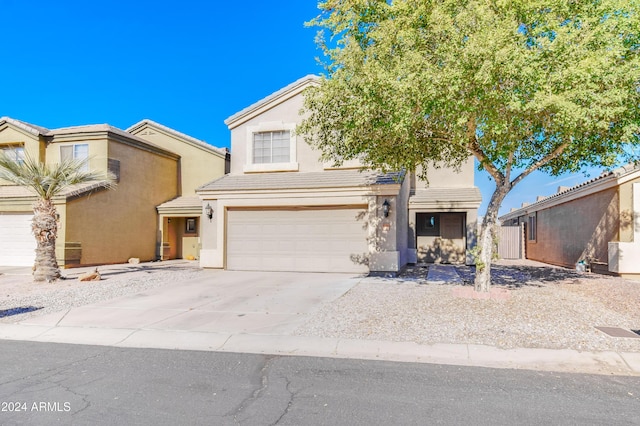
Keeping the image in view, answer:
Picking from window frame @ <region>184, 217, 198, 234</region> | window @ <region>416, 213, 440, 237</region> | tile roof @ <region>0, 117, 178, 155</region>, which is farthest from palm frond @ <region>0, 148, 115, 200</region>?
window @ <region>416, 213, 440, 237</region>

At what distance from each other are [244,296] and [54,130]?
51.1 feet

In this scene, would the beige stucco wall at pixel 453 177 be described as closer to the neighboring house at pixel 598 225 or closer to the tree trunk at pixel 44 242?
the neighboring house at pixel 598 225

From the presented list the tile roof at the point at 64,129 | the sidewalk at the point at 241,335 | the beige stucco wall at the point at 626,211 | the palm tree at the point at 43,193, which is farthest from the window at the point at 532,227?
the palm tree at the point at 43,193

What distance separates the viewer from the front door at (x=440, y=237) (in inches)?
712

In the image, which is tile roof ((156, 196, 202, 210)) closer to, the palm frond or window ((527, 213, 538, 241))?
the palm frond

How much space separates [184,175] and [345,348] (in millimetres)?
18454

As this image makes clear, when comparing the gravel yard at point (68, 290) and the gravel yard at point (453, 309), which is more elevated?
the gravel yard at point (453, 309)

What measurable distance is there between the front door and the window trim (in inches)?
274

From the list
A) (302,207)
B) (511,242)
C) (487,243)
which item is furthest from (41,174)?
(511,242)

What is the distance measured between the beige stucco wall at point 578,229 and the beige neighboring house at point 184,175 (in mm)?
16823

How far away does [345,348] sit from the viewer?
574cm

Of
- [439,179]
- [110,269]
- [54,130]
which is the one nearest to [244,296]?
[110,269]

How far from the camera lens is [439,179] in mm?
18359

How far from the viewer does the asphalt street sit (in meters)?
3.71
